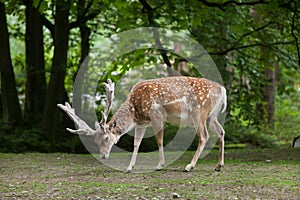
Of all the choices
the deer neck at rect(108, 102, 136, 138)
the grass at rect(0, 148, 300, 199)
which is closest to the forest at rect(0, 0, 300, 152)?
the grass at rect(0, 148, 300, 199)

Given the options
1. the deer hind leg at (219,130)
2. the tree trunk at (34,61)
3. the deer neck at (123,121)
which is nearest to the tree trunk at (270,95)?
the tree trunk at (34,61)

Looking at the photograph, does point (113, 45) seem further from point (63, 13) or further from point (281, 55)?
point (281, 55)

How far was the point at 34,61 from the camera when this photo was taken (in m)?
13.8

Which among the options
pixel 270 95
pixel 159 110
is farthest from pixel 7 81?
pixel 270 95

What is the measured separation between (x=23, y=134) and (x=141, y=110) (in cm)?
564

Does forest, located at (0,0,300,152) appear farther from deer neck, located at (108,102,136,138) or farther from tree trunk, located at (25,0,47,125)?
deer neck, located at (108,102,136,138)

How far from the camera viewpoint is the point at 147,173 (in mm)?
7027

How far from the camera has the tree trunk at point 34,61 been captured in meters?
13.7

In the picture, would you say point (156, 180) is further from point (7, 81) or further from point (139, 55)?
point (7, 81)

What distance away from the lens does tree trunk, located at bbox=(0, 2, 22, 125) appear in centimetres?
1281

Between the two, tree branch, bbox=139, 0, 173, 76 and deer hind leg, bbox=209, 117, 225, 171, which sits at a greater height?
tree branch, bbox=139, 0, 173, 76

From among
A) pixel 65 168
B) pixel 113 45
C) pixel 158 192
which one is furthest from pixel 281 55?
pixel 158 192

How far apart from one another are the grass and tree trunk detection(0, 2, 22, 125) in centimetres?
431

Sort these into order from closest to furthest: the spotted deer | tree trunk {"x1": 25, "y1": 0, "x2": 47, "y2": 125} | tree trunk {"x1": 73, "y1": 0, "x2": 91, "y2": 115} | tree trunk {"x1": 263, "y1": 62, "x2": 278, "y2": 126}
Result: the spotted deer → tree trunk {"x1": 73, "y1": 0, "x2": 91, "y2": 115} → tree trunk {"x1": 25, "y1": 0, "x2": 47, "y2": 125} → tree trunk {"x1": 263, "y1": 62, "x2": 278, "y2": 126}
